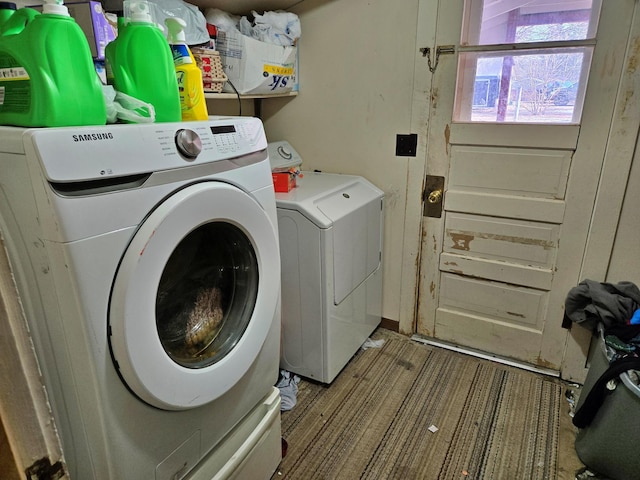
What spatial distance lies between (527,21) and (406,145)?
635mm

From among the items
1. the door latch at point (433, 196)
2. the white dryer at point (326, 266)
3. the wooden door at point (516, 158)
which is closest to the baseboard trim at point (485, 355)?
the wooden door at point (516, 158)

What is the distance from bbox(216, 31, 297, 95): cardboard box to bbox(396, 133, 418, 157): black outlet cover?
596 mm

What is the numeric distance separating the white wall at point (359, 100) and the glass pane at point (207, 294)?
41.8 inches

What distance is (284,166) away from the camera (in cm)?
189

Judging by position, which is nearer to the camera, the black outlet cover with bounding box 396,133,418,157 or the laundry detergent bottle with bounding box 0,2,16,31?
the laundry detergent bottle with bounding box 0,2,16,31

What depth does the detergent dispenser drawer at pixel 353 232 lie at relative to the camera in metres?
1.66

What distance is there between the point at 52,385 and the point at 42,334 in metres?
0.12

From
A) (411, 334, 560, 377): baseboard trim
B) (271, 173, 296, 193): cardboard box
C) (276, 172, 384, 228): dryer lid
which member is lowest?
(411, 334, 560, 377): baseboard trim

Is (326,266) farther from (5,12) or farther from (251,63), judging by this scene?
(5,12)

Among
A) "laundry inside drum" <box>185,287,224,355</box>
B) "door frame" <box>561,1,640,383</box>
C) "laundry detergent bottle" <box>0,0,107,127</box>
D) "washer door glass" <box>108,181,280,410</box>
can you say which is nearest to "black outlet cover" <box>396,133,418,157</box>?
"door frame" <box>561,1,640,383</box>

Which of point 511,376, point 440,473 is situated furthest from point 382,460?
point 511,376

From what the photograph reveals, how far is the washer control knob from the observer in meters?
0.87

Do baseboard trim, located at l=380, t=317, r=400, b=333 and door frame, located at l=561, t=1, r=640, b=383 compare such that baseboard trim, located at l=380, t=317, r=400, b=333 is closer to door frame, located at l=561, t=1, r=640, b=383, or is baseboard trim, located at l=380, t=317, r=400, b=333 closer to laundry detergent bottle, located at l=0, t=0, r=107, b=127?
door frame, located at l=561, t=1, r=640, b=383

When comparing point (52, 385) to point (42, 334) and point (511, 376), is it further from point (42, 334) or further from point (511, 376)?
point (511, 376)
